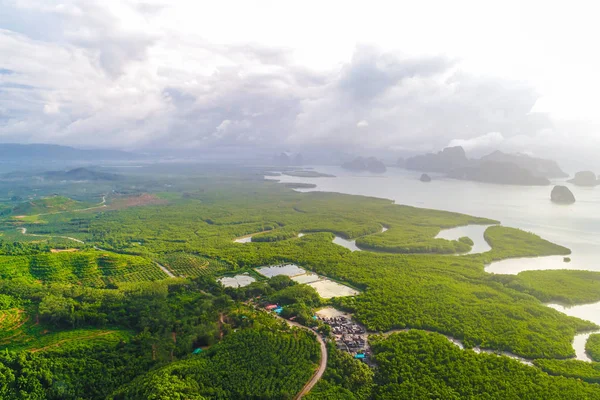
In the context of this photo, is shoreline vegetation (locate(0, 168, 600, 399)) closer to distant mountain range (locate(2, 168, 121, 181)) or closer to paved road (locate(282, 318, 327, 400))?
paved road (locate(282, 318, 327, 400))

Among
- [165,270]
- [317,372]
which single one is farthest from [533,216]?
[165,270]

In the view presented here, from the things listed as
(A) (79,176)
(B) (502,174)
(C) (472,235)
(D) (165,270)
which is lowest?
(D) (165,270)

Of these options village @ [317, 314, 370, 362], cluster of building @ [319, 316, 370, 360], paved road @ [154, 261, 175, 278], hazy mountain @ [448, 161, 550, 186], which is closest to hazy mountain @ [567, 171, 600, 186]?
hazy mountain @ [448, 161, 550, 186]

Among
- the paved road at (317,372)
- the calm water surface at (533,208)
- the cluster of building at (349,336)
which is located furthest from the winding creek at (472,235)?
the paved road at (317,372)

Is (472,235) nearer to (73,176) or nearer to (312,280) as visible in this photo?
(312,280)

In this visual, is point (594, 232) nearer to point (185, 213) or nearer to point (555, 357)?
point (555, 357)

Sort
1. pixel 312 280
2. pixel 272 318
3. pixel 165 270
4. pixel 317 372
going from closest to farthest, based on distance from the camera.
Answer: pixel 317 372 → pixel 272 318 → pixel 312 280 → pixel 165 270
